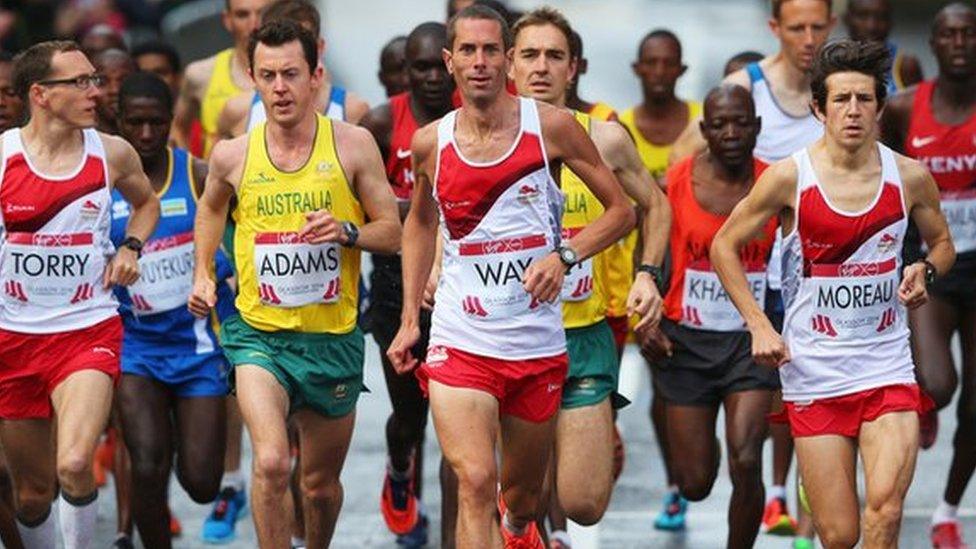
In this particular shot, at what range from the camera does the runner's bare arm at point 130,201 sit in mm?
12375

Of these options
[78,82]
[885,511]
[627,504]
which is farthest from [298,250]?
[627,504]

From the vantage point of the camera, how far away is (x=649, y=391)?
17953 mm

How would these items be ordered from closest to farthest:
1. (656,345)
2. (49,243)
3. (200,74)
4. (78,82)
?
(49,243)
(78,82)
(656,345)
(200,74)

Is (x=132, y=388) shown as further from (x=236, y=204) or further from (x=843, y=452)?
(x=843, y=452)

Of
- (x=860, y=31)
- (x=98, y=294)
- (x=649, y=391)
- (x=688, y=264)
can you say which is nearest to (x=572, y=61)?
(x=688, y=264)

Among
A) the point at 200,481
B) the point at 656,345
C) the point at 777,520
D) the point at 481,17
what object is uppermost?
the point at 481,17

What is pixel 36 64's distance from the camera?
1247 cm

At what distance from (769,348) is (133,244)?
9.69ft

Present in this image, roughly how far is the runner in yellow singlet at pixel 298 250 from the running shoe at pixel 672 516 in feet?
8.95

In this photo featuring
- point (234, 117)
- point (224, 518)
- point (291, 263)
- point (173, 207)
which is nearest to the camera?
point (291, 263)

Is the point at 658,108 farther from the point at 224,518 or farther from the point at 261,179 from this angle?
the point at 261,179

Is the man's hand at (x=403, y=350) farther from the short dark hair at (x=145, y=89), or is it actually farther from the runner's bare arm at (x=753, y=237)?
the short dark hair at (x=145, y=89)

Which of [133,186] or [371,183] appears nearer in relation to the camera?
[371,183]

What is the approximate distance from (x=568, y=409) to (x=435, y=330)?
0.92m
